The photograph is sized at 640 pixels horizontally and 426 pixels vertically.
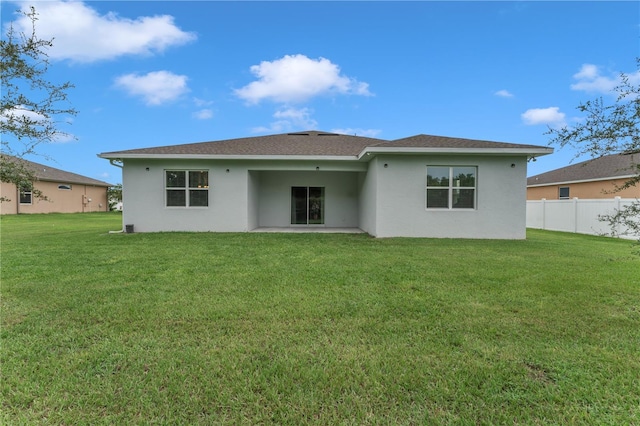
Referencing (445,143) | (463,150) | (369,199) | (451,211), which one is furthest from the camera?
(369,199)

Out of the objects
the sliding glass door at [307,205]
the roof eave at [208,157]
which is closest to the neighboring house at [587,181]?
the sliding glass door at [307,205]

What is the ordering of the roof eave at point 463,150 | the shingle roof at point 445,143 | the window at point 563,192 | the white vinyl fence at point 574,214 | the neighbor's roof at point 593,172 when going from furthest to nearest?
the window at point 563,192
the neighbor's roof at point 593,172
the white vinyl fence at point 574,214
the shingle roof at point 445,143
the roof eave at point 463,150

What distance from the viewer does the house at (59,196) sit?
2342 centimetres

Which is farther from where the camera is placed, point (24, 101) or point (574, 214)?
point (574, 214)

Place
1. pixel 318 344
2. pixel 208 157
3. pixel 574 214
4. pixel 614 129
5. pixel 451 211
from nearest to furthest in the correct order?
pixel 318 344 < pixel 614 129 < pixel 451 211 < pixel 208 157 < pixel 574 214

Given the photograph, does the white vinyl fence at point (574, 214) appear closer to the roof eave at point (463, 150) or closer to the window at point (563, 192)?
the roof eave at point (463, 150)

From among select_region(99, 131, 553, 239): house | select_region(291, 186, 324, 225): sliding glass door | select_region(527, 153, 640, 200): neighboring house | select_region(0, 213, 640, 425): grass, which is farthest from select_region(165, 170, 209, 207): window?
select_region(527, 153, 640, 200): neighboring house

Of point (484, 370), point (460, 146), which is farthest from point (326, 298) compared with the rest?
point (460, 146)

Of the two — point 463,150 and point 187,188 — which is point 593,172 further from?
point 187,188

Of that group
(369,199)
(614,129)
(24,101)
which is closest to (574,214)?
(369,199)

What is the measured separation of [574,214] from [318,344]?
1610 centimetres

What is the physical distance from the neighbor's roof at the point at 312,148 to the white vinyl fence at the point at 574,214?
4.88 meters

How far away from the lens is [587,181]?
64.1 feet

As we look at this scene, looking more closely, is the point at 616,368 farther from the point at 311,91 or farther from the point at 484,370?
the point at 311,91
